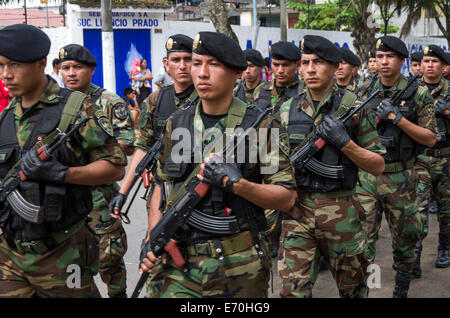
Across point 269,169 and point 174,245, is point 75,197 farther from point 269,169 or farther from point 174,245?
point 269,169

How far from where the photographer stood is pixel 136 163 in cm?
466

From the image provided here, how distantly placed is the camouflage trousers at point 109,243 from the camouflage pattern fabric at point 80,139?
4.34ft

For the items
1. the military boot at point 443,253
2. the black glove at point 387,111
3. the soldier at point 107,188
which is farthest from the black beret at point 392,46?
the soldier at point 107,188

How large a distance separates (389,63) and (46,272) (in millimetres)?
3511

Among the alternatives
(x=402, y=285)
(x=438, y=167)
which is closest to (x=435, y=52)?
(x=438, y=167)

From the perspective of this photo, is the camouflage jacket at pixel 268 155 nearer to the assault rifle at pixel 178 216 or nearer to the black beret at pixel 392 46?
the assault rifle at pixel 178 216

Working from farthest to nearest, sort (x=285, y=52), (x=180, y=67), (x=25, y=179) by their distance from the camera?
(x=285, y=52)
(x=180, y=67)
(x=25, y=179)

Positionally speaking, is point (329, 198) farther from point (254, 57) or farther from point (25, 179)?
point (254, 57)

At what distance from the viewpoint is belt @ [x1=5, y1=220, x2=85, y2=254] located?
3.30 m

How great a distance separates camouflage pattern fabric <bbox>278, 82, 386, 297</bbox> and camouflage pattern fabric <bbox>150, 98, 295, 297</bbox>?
0.97m

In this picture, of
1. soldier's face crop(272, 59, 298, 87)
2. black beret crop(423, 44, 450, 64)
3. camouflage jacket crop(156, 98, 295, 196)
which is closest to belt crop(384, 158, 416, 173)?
soldier's face crop(272, 59, 298, 87)

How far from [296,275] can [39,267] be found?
1.65 meters

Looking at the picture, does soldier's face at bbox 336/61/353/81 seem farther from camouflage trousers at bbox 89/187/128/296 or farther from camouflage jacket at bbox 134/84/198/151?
camouflage trousers at bbox 89/187/128/296

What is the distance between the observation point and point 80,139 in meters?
3.40
